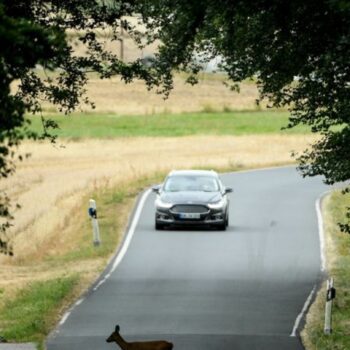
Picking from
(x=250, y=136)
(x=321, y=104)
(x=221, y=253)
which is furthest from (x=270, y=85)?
(x=250, y=136)

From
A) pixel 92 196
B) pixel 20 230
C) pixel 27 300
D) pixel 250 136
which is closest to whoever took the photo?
pixel 27 300

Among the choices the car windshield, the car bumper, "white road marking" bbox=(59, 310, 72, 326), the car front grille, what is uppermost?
the car windshield

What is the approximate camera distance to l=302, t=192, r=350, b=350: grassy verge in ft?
67.8

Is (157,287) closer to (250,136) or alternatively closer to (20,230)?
(20,230)

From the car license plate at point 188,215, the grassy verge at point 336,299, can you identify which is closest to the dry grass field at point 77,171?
the car license plate at point 188,215

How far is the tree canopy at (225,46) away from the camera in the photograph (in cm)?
1289

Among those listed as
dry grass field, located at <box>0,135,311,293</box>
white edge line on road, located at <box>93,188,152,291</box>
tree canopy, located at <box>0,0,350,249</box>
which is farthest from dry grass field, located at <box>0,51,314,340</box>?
tree canopy, located at <box>0,0,350,249</box>

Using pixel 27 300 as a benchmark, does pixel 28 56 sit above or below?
above

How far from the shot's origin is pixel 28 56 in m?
12.9

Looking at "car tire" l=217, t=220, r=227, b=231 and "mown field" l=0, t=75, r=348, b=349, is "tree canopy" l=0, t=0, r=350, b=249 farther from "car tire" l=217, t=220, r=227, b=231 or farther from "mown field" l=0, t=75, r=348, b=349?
"car tire" l=217, t=220, r=227, b=231

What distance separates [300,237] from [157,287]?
9489mm

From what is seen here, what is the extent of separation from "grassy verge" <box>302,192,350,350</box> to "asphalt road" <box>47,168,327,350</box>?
0.32 meters

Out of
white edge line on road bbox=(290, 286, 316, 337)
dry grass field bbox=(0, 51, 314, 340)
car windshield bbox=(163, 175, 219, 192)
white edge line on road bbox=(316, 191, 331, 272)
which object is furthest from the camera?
car windshield bbox=(163, 175, 219, 192)

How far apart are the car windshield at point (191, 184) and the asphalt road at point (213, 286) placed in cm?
129
